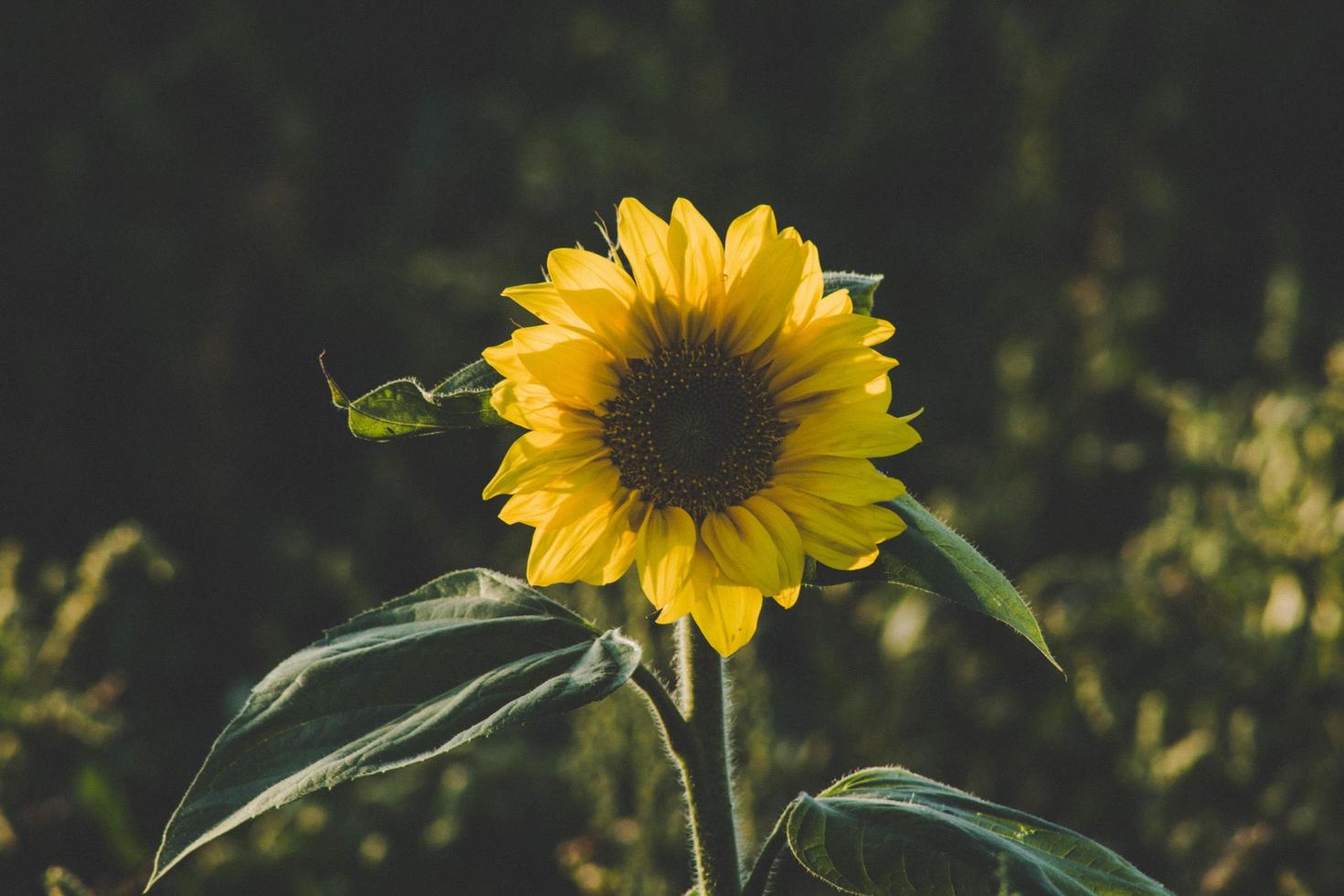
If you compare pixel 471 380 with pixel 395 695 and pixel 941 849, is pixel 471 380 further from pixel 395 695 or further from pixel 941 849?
pixel 941 849

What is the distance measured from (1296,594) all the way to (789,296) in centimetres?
101

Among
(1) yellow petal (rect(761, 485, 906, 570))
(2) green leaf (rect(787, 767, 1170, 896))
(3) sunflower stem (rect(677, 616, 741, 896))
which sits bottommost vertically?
(2) green leaf (rect(787, 767, 1170, 896))

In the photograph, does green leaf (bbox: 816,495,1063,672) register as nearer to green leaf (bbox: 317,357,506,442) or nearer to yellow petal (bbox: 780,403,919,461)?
yellow petal (bbox: 780,403,919,461)

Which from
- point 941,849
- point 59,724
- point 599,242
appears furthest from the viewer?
point 599,242

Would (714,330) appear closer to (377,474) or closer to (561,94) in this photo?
(377,474)

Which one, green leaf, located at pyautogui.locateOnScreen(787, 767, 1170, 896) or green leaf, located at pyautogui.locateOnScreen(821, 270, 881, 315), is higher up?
green leaf, located at pyautogui.locateOnScreen(821, 270, 881, 315)

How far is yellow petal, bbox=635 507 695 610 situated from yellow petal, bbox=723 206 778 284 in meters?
0.14

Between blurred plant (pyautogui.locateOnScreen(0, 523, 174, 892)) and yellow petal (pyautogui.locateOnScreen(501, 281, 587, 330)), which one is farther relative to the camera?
blurred plant (pyautogui.locateOnScreen(0, 523, 174, 892))

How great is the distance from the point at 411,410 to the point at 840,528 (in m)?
0.22

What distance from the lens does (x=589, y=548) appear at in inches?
25.0

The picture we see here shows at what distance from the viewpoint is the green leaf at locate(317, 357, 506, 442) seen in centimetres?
58

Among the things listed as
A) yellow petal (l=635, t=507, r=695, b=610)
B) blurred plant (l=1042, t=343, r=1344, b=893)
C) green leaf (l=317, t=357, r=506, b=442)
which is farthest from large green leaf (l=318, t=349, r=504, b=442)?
blurred plant (l=1042, t=343, r=1344, b=893)

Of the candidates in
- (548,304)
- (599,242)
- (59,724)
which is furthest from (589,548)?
(599,242)

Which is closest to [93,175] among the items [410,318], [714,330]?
[410,318]
